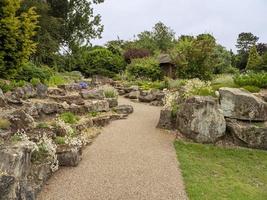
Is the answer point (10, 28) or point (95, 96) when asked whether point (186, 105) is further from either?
point (10, 28)

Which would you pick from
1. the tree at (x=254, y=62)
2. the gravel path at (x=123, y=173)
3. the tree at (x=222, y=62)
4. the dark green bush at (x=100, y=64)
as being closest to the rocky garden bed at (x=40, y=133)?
the gravel path at (x=123, y=173)

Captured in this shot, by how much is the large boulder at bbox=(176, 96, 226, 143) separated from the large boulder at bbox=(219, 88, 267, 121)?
1.61 feet

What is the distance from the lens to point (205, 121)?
10.4m

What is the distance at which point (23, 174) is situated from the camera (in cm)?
571

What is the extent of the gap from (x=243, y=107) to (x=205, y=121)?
141cm

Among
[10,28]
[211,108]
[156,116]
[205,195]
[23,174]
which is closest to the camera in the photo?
[23,174]

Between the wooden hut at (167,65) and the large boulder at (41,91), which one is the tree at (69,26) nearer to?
the wooden hut at (167,65)

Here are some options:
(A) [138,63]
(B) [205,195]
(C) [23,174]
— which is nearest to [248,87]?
(B) [205,195]

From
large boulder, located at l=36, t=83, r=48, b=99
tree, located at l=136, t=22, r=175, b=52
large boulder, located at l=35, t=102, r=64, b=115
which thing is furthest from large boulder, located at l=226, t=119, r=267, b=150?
tree, located at l=136, t=22, r=175, b=52

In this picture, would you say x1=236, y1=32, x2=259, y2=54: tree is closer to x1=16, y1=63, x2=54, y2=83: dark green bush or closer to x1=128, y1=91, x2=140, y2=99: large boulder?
x1=128, y1=91, x2=140, y2=99: large boulder

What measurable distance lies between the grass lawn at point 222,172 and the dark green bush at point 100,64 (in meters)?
23.1

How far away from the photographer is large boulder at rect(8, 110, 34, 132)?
25.1ft

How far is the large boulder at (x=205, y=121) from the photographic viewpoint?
10.4m

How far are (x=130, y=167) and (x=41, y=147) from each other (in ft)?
6.45
